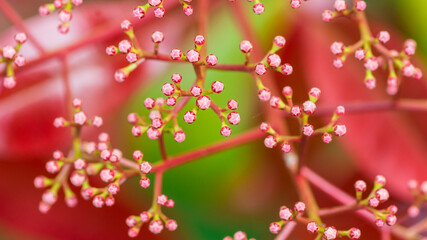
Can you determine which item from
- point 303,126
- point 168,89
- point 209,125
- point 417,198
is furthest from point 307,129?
point 209,125

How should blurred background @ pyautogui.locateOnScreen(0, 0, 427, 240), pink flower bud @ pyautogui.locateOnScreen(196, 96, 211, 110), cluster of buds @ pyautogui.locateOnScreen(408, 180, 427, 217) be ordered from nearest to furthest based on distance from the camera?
pink flower bud @ pyautogui.locateOnScreen(196, 96, 211, 110) → cluster of buds @ pyautogui.locateOnScreen(408, 180, 427, 217) → blurred background @ pyautogui.locateOnScreen(0, 0, 427, 240)

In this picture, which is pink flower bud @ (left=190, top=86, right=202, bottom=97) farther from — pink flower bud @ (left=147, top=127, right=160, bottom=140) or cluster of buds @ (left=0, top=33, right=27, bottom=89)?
cluster of buds @ (left=0, top=33, right=27, bottom=89)

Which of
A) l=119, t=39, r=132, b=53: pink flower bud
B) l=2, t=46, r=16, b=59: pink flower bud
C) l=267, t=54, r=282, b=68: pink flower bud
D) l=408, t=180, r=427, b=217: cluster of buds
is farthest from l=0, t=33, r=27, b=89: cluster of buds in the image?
l=408, t=180, r=427, b=217: cluster of buds

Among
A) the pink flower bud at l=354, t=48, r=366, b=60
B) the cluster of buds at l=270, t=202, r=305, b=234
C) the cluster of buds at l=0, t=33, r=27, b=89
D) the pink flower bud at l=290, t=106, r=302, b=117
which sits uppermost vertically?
the cluster of buds at l=0, t=33, r=27, b=89

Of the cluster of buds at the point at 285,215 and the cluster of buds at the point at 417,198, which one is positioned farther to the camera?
the cluster of buds at the point at 417,198

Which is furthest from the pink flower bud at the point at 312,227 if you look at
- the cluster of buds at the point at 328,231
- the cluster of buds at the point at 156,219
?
the cluster of buds at the point at 156,219

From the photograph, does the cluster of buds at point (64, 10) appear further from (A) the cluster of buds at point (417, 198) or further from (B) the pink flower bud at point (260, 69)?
(A) the cluster of buds at point (417, 198)

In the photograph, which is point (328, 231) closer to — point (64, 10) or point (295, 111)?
point (295, 111)

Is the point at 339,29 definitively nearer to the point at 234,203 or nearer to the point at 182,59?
the point at 234,203

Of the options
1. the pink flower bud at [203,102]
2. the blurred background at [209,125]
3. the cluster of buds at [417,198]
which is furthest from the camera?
the blurred background at [209,125]
